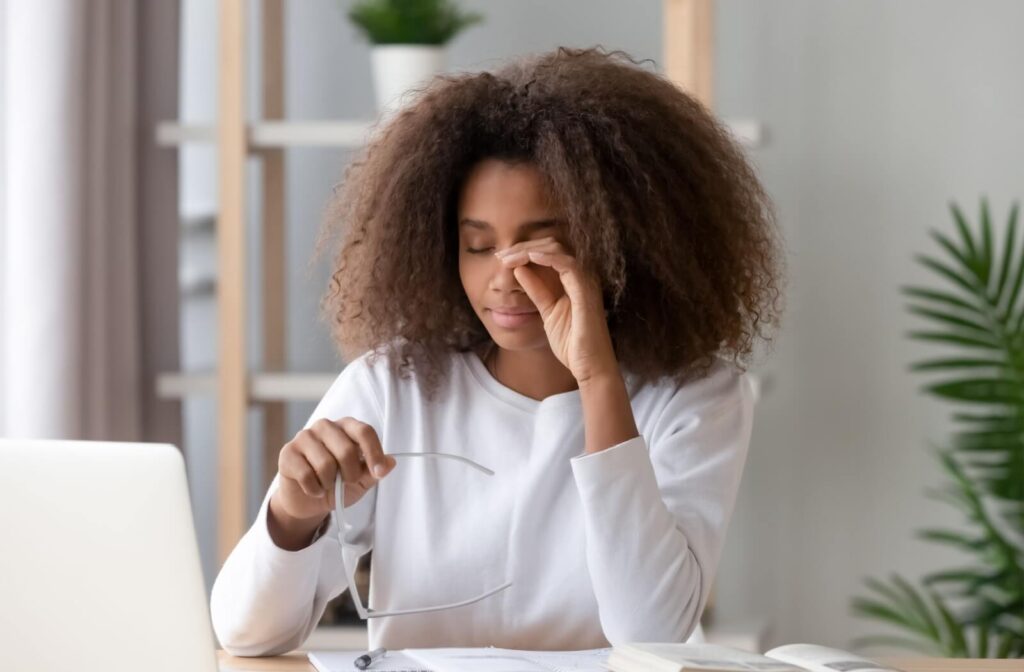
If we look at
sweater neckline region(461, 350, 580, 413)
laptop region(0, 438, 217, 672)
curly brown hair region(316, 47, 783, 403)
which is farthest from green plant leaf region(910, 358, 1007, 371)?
laptop region(0, 438, 217, 672)

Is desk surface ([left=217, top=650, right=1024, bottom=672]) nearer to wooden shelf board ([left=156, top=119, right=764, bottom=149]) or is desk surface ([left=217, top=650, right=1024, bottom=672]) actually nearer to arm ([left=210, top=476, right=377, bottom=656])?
arm ([left=210, top=476, right=377, bottom=656])

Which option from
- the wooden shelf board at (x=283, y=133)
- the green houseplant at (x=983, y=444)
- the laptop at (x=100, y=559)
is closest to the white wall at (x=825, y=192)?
the green houseplant at (x=983, y=444)

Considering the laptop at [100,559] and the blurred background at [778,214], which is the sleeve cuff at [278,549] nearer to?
the laptop at [100,559]

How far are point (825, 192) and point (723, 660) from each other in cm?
181

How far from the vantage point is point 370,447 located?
1203 mm

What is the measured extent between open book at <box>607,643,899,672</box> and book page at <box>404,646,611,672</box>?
4cm

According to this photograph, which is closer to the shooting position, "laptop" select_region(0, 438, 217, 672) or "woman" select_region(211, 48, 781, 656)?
"laptop" select_region(0, 438, 217, 672)

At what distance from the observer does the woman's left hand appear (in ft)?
4.47

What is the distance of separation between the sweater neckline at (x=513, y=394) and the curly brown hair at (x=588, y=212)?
34 mm

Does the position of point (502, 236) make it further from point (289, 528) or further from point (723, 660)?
point (723, 660)

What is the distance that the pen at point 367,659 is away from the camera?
1166mm

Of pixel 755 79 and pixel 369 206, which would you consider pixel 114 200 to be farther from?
pixel 755 79

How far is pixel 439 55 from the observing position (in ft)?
7.98

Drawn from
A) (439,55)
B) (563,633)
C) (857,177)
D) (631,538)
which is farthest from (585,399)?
(857,177)
